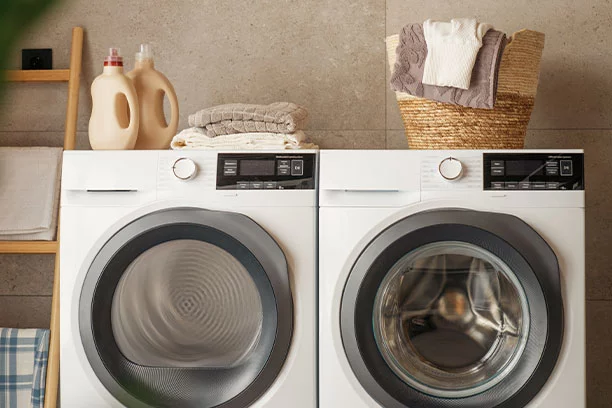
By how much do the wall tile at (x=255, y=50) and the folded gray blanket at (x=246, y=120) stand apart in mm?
531

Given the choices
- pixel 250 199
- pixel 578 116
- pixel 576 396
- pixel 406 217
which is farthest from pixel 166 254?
pixel 578 116

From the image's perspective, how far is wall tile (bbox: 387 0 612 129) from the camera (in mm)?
2383

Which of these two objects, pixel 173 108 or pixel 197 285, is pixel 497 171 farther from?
pixel 173 108

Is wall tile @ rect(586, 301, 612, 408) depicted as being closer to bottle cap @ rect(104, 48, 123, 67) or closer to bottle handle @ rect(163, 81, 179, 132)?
bottle handle @ rect(163, 81, 179, 132)

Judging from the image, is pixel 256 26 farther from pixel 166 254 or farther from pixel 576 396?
pixel 576 396

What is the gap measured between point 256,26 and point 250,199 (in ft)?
3.06

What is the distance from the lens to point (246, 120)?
1901 millimetres

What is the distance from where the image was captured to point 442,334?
169 cm

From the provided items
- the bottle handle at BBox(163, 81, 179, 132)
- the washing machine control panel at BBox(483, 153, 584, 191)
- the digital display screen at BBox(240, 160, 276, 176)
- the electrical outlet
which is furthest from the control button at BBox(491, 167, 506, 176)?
the electrical outlet

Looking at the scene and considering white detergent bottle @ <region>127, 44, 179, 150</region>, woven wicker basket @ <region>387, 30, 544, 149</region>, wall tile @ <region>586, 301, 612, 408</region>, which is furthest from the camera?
wall tile @ <region>586, 301, 612, 408</region>

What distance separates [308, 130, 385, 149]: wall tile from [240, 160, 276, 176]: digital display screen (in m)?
0.69

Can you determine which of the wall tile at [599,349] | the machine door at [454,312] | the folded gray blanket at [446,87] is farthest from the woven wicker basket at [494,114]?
the wall tile at [599,349]

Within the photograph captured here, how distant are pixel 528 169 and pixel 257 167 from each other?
652mm

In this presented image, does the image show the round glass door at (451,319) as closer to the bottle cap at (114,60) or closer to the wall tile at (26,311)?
the bottle cap at (114,60)
